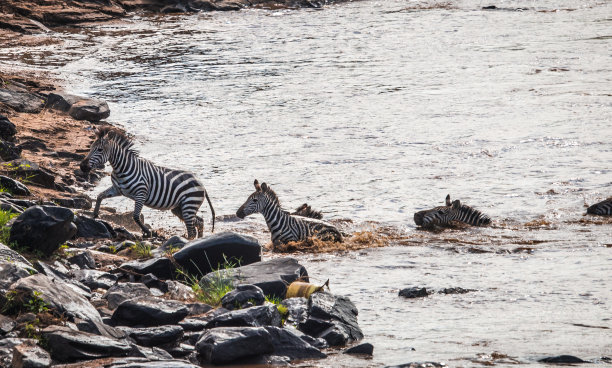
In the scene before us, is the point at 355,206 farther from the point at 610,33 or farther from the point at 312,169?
the point at 610,33

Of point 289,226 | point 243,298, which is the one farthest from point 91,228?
point 243,298

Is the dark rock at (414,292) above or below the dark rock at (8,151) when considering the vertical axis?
below

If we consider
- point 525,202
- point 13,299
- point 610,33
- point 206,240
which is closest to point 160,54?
point 610,33

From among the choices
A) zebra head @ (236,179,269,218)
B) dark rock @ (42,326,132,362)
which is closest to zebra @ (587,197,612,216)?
zebra head @ (236,179,269,218)

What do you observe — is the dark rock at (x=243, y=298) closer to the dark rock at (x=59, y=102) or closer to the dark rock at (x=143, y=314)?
the dark rock at (x=143, y=314)

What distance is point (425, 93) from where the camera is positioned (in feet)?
95.5

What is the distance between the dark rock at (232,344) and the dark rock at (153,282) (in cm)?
212

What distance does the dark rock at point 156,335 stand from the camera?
8273 millimetres

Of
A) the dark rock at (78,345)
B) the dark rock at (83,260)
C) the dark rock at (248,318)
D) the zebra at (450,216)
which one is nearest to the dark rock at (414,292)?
the dark rock at (248,318)

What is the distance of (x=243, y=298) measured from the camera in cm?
948

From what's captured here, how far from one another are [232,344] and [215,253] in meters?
3.39

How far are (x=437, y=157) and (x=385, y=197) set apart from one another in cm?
361

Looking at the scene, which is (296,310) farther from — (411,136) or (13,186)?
(411,136)

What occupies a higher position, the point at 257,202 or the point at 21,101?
the point at 21,101
